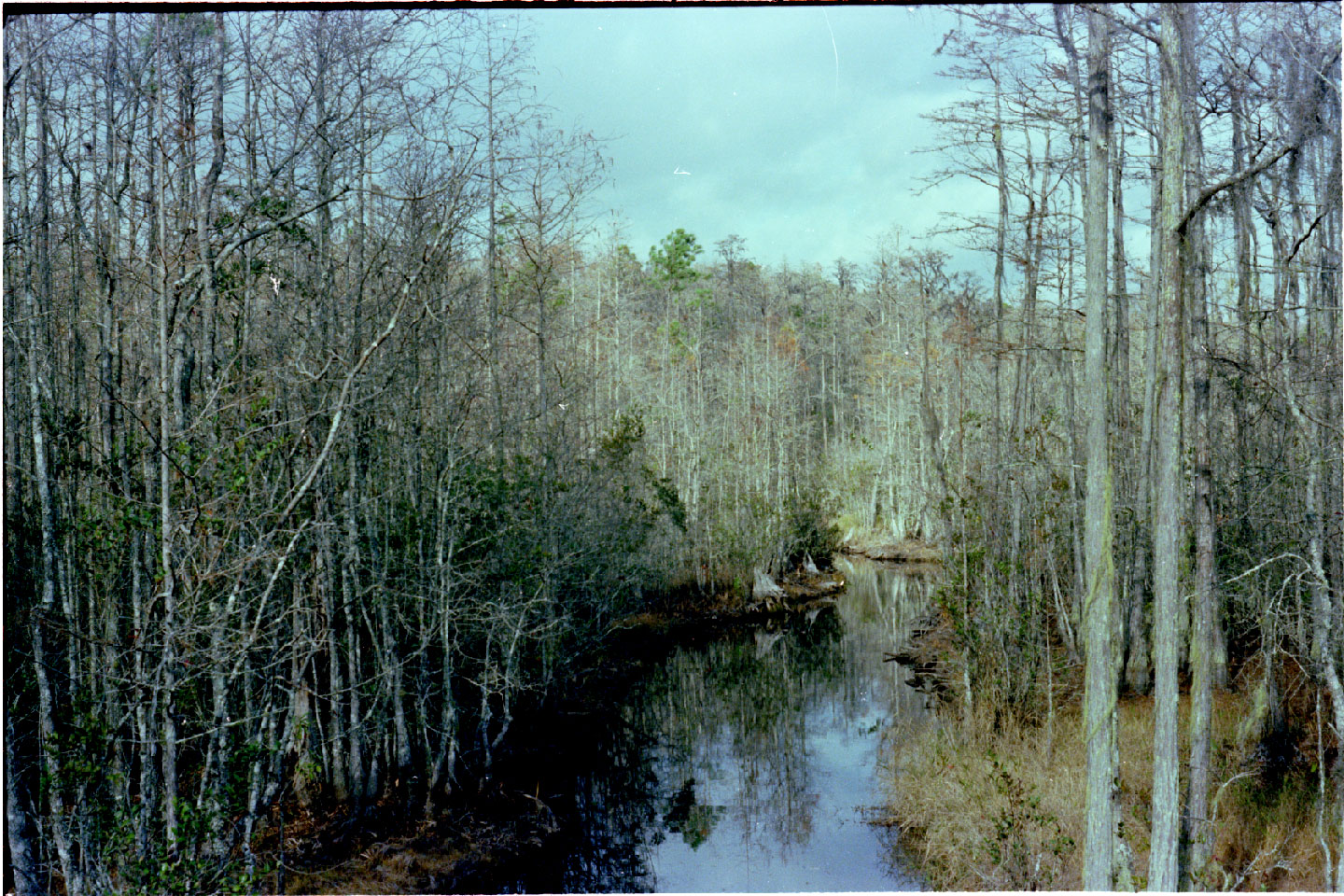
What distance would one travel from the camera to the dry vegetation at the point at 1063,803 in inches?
266

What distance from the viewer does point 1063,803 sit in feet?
25.8

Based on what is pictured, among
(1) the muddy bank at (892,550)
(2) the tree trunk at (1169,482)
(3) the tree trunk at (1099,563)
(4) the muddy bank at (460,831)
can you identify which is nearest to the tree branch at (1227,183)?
(2) the tree trunk at (1169,482)

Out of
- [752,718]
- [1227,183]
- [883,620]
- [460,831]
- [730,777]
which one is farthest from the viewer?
[883,620]

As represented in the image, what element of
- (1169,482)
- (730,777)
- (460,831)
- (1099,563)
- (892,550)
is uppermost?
(1169,482)

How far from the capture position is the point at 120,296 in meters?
7.01

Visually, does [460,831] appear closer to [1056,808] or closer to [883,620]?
[1056,808]

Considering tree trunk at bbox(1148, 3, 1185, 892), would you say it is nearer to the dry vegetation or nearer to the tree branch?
the tree branch

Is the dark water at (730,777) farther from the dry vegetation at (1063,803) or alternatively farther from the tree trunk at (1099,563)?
the tree trunk at (1099,563)

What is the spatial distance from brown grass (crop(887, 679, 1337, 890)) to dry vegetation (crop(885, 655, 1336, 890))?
11 mm

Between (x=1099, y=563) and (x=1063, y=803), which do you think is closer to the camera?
(x=1099, y=563)

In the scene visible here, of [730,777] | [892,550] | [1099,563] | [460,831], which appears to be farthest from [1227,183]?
[892,550]

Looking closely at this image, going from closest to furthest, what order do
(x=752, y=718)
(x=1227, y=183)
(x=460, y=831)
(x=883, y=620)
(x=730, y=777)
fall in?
(x=1227, y=183) → (x=460, y=831) → (x=730, y=777) → (x=752, y=718) → (x=883, y=620)

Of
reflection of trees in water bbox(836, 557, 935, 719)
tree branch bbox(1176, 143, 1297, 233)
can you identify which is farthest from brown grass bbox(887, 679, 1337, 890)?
tree branch bbox(1176, 143, 1297, 233)

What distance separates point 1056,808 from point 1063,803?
0.33 feet
